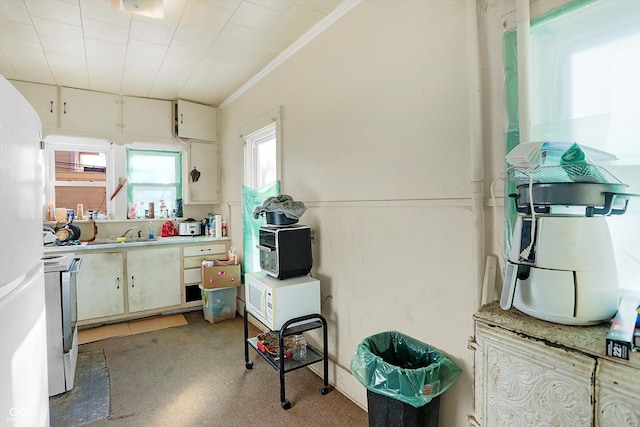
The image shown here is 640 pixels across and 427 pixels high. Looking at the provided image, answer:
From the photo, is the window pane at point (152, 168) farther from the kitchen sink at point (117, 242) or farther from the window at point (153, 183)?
the kitchen sink at point (117, 242)

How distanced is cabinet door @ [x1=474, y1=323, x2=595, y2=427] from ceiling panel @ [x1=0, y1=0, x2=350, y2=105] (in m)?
2.18

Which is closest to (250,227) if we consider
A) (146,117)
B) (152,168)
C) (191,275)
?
(191,275)

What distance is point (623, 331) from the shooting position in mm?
847

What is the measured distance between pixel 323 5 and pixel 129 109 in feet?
10.1

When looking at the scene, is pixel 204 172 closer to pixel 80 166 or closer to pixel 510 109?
pixel 80 166

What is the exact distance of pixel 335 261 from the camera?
7.82ft

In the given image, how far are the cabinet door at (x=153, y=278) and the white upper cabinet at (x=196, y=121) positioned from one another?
155 cm

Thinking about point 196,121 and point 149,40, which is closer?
point 149,40

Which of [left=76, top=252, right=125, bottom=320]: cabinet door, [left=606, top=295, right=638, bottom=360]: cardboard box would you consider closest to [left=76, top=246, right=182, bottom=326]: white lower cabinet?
[left=76, top=252, right=125, bottom=320]: cabinet door

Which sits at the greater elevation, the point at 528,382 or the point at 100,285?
the point at 528,382

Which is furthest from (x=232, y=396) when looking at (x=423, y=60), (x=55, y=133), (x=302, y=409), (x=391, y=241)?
(x=55, y=133)

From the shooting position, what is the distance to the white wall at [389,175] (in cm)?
156

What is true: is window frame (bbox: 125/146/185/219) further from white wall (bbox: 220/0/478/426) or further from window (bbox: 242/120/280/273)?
white wall (bbox: 220/0/478/426)

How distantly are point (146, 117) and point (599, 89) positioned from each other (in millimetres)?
4505
